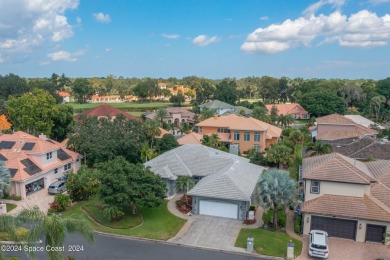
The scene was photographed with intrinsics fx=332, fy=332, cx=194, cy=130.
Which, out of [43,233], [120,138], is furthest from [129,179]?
[120,138]

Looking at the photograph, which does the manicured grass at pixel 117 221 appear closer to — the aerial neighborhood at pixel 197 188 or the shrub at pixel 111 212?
the aerial neighborhood at pixel 197 188

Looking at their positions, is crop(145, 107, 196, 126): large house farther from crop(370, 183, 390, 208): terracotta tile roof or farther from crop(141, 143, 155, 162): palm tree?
crop(370, 183, 390, 208): terracotta tile roof

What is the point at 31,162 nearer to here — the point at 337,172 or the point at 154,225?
the point at 154,225

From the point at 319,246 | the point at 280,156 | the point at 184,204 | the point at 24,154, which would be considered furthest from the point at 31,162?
the point at 319,246

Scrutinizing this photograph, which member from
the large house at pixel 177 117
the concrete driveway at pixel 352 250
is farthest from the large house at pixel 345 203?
the large house at pixel 177 117

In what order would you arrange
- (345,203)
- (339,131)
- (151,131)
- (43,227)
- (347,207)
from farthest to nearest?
(339,131) → (151,131) → (345,203) → (347,207) → (43,227)

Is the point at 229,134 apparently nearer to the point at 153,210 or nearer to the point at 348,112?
the point at 153,210
